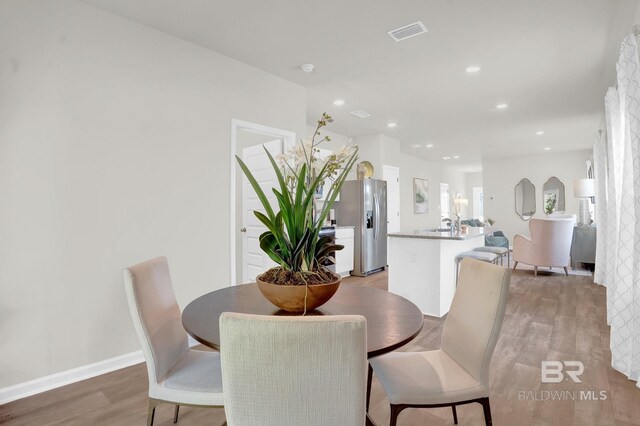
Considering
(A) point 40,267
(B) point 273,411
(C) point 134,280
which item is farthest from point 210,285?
(B) point 273,411

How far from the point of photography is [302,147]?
1.34 m

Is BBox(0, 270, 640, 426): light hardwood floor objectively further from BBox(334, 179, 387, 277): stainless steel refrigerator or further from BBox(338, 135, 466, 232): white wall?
BBox(338, 135, 466, 232): white wall

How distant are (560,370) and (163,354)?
261 centimetres

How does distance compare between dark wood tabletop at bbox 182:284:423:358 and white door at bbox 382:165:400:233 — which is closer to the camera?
dark wood tabletop at bbox 182:284:423:358

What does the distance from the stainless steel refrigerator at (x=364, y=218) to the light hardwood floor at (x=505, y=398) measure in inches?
98.3

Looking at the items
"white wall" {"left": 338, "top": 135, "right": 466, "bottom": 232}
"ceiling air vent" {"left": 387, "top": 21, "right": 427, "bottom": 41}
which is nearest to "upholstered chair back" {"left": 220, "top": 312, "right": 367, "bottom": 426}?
"ceiling air vent" {"left": 387, "top": 21, "right": 427, "bottom": 41}

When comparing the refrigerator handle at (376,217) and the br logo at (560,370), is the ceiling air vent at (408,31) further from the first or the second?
the refrigerator handle at (376,217)

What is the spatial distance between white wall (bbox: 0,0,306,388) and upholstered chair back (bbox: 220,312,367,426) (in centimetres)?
207

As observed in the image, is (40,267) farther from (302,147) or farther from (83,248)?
(302,147)

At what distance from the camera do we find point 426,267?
3545 mm

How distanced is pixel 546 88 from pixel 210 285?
14.7ft

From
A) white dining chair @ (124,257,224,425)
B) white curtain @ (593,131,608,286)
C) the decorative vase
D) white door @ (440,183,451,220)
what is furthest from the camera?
white door @ (440,183,451,220)

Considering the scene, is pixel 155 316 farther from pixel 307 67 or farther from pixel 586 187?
pixel 586 187

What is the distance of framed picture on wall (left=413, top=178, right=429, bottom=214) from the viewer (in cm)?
901
